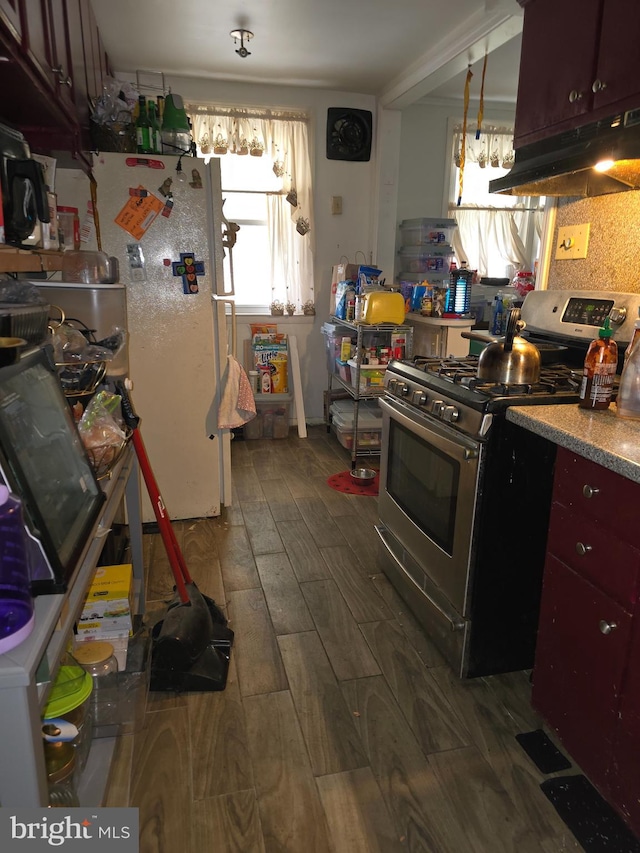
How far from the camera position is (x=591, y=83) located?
169 cm

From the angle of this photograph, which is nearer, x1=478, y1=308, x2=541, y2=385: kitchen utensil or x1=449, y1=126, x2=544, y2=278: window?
x1=478, y1=308, x2=541, y2=385: kitchen utensil

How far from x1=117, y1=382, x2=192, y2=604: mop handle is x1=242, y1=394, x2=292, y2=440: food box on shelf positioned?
96.7 inches

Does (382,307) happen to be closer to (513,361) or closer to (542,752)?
(513,361)

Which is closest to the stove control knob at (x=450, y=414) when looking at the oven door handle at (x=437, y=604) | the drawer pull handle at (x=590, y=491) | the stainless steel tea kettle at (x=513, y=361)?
the stainless steel tea kettle at (x=513, y=361)

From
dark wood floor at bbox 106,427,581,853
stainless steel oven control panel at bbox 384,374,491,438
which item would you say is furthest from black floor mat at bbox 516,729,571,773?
stainless steel oven control panel at bbox 384,374,491,438

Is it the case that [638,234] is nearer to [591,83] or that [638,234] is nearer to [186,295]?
[591,83]

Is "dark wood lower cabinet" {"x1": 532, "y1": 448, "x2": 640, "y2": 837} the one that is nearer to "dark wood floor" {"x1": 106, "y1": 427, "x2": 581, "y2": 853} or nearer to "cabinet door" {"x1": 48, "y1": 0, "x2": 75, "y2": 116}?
"dark wood floor" {"x1": 106, "y1": 427, "x2": 581, "y2": 853}

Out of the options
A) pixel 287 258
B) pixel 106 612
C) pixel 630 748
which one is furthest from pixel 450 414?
pixel 287 258

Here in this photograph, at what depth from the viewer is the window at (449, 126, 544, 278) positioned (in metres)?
4.64

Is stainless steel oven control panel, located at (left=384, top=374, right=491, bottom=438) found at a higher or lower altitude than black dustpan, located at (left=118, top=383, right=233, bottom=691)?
higher

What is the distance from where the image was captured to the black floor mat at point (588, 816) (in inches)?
52.0

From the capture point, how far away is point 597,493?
1291mm

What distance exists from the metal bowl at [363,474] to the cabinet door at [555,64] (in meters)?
2.07

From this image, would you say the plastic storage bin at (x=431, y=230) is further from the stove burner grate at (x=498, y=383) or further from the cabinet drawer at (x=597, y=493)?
the cabinet drawer at (x=597, y=493)
